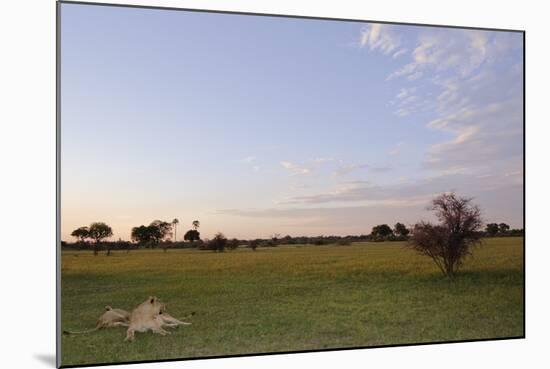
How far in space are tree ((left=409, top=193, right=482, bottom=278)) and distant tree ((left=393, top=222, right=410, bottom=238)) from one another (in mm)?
69

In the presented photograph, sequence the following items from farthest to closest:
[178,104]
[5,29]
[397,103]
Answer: [397,103] < [178,104] < [5,29]

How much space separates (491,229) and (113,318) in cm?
345

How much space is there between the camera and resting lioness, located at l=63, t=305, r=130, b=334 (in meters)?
5.52

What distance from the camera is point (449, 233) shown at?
6.35m

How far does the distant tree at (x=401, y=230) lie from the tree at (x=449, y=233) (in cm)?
7

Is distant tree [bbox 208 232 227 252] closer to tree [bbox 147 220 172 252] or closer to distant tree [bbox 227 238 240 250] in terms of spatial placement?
distant tree [bbox 227 238 240 250]

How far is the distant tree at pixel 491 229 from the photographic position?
6.36 metres

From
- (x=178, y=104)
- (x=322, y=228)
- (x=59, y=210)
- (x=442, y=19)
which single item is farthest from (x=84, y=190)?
(x=442, y=19)

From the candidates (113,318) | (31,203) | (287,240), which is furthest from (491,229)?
(31,203)

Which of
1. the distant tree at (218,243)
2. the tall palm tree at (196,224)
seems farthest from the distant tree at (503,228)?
the tall palm tree at (196,224)

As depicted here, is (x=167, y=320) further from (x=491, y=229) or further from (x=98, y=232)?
(x=491, y=229)

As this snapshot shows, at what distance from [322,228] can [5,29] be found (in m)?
3.06

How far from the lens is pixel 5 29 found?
5414 millimetres

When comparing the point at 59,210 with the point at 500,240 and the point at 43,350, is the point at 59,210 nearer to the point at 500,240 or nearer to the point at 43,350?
the point at 43,350
